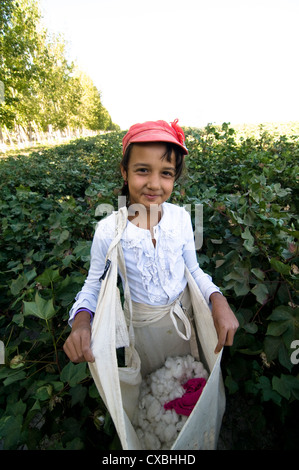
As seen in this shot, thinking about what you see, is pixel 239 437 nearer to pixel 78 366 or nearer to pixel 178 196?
pixel 78 366

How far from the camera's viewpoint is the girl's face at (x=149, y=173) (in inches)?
38.7

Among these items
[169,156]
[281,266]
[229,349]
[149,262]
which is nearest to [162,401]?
[229,349]

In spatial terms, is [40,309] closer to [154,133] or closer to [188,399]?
[188,399]

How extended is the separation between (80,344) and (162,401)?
0.49 metres

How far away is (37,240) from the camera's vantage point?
7.50 ft

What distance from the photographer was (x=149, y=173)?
1.01 meters

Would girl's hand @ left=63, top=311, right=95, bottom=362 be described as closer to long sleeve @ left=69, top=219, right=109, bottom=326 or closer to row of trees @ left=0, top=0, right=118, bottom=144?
long sleeve @ left=69, top=219, right=109, bottom=326

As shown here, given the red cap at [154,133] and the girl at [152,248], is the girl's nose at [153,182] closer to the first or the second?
the girl at [152,248]

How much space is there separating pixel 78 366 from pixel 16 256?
156cm

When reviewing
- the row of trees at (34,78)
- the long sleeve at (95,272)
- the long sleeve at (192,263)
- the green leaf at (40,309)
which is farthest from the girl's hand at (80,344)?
the row of trees at (34,78)

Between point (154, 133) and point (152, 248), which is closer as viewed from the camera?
point (154, 133)

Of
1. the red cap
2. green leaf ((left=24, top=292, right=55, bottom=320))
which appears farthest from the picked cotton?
the red cap

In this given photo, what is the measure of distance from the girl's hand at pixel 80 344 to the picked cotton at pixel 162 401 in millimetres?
433
